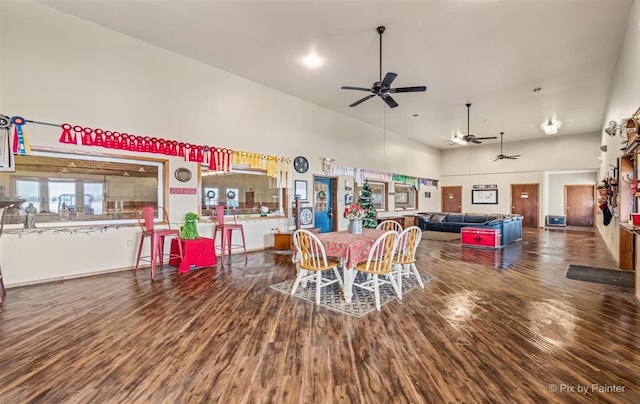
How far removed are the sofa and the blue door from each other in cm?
372

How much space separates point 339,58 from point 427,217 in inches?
270

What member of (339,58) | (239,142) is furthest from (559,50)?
(239,142)

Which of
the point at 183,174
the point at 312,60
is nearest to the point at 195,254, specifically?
the point at 183,174

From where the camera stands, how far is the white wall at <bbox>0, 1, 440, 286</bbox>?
3.94 m

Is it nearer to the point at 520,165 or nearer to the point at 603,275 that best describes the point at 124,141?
the point at 603,275

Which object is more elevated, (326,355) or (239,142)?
(239,142)

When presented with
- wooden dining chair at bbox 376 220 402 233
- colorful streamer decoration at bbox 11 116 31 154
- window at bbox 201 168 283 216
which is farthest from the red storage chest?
colorful streamer decoration at bbox 11 116 31 154

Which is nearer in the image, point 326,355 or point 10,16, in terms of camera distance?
point 326,355

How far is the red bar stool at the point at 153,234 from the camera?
435cm

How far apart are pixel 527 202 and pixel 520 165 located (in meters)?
1.63

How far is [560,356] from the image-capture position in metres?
2.22

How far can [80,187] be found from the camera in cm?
457

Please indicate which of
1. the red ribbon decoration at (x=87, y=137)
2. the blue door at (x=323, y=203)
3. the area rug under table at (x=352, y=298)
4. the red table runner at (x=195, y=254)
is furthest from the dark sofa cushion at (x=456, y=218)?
the red ribbon decoration at (x=87, y=137)

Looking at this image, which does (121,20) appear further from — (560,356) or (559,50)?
(559,50)
